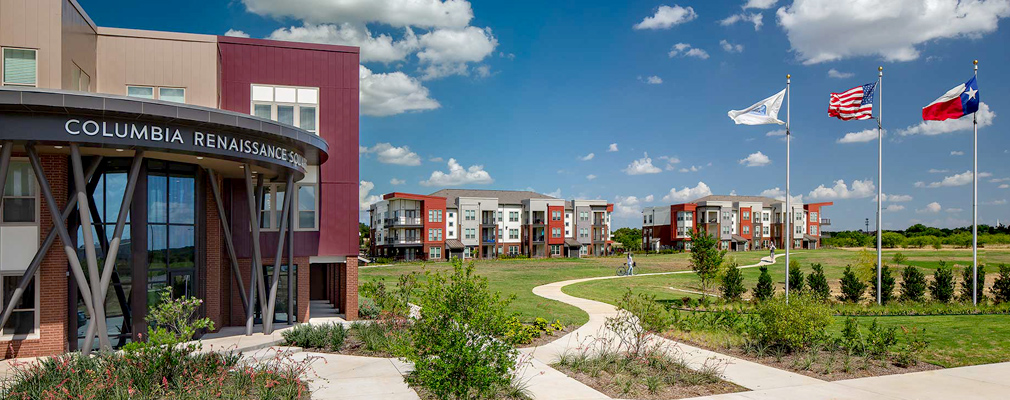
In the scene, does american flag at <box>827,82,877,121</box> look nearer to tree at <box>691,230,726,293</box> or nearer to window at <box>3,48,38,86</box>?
tree at <box>691,230,726,293</box>

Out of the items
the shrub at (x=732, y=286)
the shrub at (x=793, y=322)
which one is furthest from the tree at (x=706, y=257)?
the shrub at (x=793, y=322)

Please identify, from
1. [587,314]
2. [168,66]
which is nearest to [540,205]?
[587,314]

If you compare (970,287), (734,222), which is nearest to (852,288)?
(970,287)

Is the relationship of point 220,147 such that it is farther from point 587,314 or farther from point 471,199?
point 471,199

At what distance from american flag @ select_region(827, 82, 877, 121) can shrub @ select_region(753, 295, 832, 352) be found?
1068 centimetres

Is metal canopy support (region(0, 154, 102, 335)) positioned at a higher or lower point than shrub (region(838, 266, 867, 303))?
higher

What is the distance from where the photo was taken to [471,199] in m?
80.2

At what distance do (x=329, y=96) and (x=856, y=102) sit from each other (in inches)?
738

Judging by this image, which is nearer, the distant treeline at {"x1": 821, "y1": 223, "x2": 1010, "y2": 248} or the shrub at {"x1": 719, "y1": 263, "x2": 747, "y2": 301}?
the shrub at {"x1": 719, "y1": 263, "x2": 747, "y2": 301}

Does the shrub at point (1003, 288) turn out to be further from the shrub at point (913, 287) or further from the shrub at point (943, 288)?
the shrub at point (913, 287)

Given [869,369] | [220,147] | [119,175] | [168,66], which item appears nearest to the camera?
[869,369]

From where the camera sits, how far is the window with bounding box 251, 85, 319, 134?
20.0m

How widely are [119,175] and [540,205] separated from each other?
70.4 meters

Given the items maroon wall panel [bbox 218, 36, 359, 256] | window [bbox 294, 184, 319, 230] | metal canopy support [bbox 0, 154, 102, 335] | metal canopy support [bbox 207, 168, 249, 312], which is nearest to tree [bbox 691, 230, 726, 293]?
maroon wall panel [bbox 218, 36, 359, 256]
